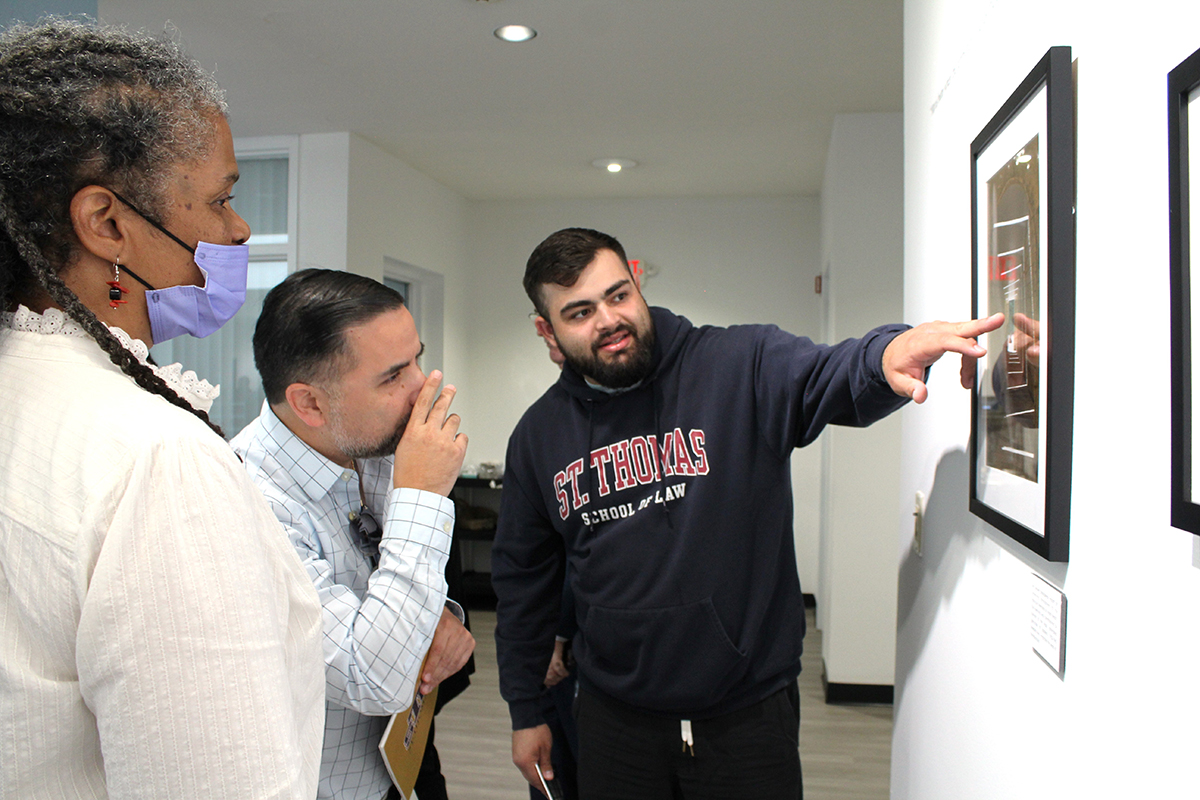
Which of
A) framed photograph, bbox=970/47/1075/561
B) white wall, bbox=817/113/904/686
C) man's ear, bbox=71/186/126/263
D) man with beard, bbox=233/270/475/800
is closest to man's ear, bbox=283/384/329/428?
man with beard, bbox=233/270/475/800

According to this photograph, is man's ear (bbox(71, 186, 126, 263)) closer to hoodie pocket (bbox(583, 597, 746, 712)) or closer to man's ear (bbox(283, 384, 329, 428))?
man's ear (bbox(283, 384, 329, 428))

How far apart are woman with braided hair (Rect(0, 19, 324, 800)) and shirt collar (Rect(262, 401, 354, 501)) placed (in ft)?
1.67

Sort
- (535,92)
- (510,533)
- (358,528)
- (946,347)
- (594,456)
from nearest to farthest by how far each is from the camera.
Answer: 1. (946,347)
2. (358,528)
3. (594,456)
4. (510,533)
5. (535,92)

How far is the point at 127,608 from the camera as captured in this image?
0.59m

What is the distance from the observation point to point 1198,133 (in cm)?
51

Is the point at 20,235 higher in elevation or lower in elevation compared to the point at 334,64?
lower

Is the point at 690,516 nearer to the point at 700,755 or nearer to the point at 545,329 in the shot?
the point at 700,755

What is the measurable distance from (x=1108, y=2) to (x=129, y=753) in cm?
102

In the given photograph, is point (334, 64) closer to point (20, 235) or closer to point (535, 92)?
point (535, 92)

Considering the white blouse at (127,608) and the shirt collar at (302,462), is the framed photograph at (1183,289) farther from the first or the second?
the shirt collar at (302,462)

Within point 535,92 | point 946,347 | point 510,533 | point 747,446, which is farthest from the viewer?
point 535,92

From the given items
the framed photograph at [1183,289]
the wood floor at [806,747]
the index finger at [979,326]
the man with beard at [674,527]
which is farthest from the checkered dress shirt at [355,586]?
the wood floor at [806,747]

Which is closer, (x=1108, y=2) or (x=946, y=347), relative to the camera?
(x=1108, y=2)

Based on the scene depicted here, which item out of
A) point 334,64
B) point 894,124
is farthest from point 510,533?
point 894,124
